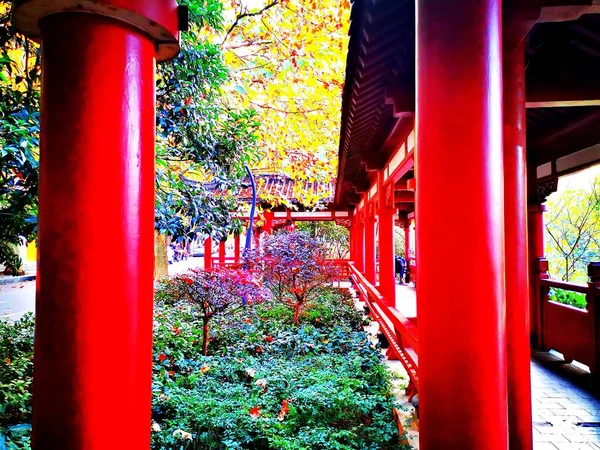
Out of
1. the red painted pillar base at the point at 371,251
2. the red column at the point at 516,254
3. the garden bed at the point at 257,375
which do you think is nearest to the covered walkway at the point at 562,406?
the garden bed at the point at 257,375

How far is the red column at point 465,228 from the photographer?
4.32 feet

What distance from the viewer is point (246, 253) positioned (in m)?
9.07

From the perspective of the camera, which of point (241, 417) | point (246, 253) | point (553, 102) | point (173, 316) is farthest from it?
point (246, 253)

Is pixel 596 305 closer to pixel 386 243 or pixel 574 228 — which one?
pixel 386 243

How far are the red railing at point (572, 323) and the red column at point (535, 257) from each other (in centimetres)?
5

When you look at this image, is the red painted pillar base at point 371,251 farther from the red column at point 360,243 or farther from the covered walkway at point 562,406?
the covered walkway at point 562,406

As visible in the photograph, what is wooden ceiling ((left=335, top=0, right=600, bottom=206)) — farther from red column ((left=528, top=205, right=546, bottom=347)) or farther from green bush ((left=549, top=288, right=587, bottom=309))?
green bush ((left=549, top=288, right=587, bottom=309))

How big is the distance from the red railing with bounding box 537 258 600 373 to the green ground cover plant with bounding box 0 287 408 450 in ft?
7.73

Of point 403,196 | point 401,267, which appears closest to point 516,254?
point 403,196

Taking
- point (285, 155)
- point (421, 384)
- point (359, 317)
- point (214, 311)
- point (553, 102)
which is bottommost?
point (359, 317)

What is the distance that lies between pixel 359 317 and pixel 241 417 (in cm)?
472

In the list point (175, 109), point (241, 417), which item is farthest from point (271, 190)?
point (241, 417)

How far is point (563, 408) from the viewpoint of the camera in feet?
12.7

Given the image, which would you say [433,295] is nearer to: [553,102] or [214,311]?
[553,102]
